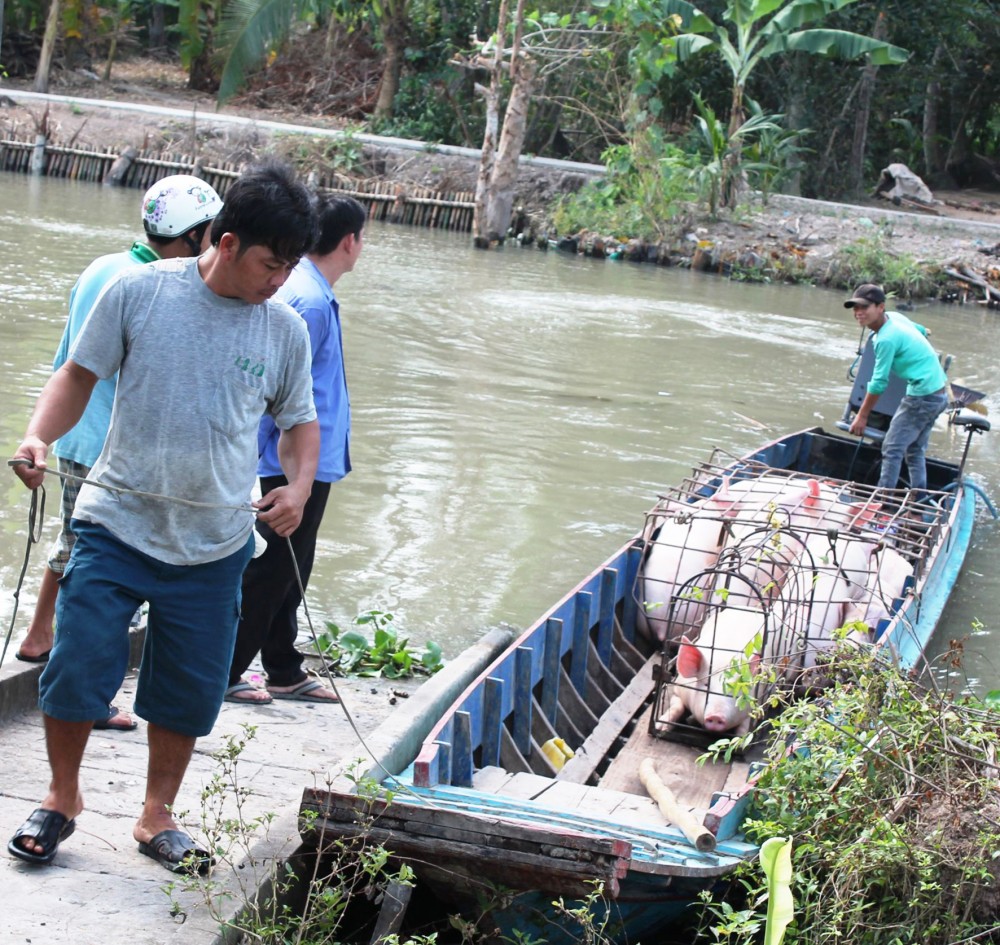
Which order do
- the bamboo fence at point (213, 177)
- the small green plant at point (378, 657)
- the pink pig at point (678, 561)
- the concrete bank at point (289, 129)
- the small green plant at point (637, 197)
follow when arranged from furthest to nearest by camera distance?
the concrete bank at point (289, 129) → the bamboo fence at point (213, 177) → the small green plant at point (637, 197) → the pink pig at point (678, 561) → the small green plant at point (378, 657)

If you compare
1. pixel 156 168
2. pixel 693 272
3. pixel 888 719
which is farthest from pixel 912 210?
pixel 888 719

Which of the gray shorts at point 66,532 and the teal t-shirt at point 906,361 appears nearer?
the gray shorts at point 66,532

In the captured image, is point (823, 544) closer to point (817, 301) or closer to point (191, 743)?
point (191, 743)

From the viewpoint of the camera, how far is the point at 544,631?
17.7 ft

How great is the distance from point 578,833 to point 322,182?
26079 millimetres

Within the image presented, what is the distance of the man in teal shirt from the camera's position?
971 cm

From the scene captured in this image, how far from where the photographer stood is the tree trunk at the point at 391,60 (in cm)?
3225

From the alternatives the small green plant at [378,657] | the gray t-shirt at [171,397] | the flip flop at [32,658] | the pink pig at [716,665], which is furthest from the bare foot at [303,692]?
the gray t-shirt at [171,397]

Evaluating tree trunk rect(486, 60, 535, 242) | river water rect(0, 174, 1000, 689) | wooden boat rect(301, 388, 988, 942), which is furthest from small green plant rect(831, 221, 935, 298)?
wooden boat rect(301, 388, 988, 942)

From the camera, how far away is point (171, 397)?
11.4 ft

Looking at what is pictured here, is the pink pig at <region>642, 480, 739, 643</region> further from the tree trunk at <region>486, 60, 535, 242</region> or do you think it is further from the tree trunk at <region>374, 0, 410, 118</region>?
the tree trunk at <region>374, 0, 410, 118</region>

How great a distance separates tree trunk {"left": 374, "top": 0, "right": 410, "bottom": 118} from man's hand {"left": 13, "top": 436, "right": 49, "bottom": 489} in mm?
30737

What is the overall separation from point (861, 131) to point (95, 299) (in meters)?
28.9

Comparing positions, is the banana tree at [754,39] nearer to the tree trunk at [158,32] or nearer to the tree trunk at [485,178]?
the tree trunk at [485,178]
